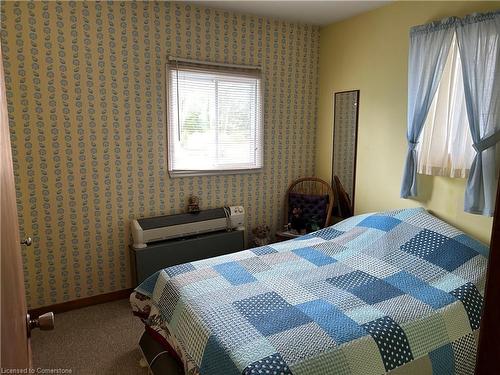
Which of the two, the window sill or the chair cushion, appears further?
the chair cushion

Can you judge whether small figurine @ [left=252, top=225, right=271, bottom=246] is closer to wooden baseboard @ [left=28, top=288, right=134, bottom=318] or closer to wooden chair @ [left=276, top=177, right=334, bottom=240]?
wooden chair @ [left=276, top=177, right=334, bottom=240]

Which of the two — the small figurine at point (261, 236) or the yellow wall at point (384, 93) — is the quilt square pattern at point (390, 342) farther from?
the small figurine at point (261, 236)

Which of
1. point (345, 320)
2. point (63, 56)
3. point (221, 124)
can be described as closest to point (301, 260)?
point (345, 320)

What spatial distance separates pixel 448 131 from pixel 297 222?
157cm

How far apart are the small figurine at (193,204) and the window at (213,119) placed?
228 millimetres

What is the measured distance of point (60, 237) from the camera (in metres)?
2.63

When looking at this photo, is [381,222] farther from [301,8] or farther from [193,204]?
[301,8]

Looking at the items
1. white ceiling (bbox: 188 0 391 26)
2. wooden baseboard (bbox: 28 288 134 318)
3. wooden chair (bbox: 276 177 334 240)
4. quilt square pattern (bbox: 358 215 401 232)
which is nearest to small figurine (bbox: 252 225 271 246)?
wooden chair (bbox: 276 177 334 240)

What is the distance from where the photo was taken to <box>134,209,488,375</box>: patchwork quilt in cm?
141

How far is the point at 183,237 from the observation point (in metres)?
2.97

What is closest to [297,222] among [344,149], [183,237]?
[344,149]

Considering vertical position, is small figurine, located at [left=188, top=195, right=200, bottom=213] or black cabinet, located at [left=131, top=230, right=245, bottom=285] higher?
small figurine, located at [left=188, top=195, right=200, bottom=213]

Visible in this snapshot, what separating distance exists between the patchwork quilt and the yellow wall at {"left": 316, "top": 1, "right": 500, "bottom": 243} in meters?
0.21

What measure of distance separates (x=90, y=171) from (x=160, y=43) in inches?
46.9
